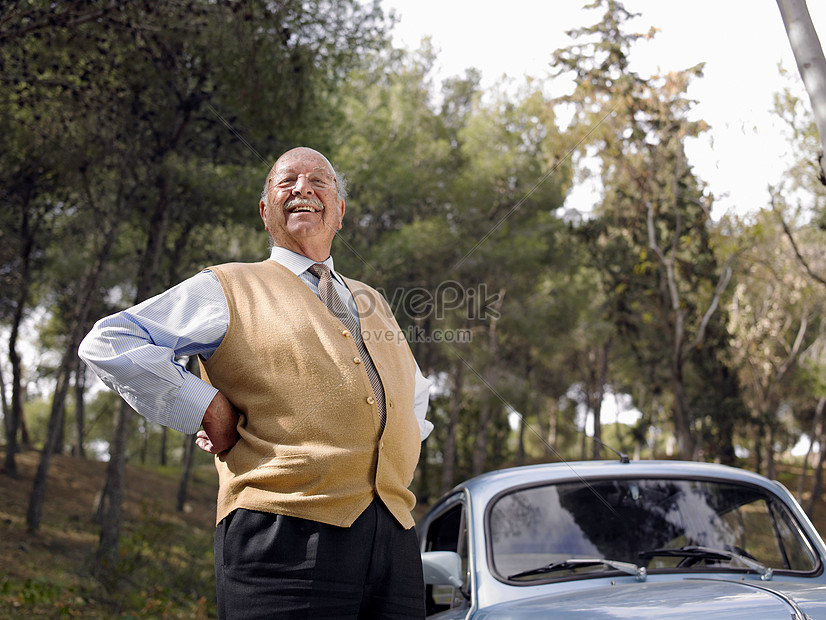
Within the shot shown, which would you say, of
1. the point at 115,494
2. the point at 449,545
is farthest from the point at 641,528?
the point at 115,494

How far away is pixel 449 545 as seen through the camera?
3.84 metres

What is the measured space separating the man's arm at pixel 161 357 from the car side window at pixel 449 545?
1.74 m

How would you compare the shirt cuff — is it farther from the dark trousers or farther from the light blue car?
the light blue car

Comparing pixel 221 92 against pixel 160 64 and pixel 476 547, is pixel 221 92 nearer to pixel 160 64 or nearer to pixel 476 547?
pixel 160 64

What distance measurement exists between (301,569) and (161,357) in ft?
2.15

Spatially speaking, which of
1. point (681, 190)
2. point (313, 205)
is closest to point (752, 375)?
point (681, 190)

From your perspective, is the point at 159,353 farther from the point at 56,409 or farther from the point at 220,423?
the point at 56,409

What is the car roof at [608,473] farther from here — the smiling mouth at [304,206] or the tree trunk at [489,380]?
the tree trunk at [489,380]

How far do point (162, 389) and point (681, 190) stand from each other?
12499 mm

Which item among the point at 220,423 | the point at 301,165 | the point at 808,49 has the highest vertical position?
the point at 808,49

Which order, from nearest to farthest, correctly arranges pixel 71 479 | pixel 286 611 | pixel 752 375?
1. pixel 286 611
2. pixel 71 479
3. pixel 752 375

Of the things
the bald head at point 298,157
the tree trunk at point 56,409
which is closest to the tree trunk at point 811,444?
the tree trunk at point 56,409

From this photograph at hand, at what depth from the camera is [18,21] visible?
23.0ft

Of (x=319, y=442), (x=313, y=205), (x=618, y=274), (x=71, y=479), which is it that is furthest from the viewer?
(x=71, y=479)
